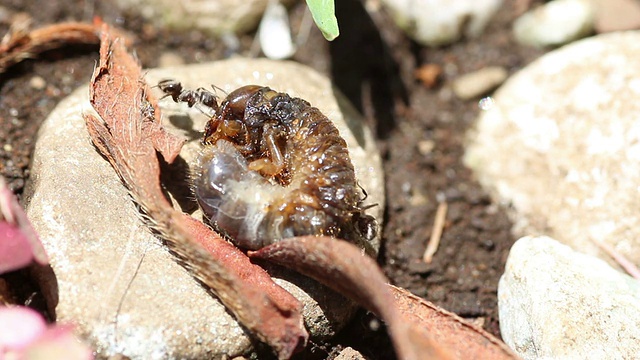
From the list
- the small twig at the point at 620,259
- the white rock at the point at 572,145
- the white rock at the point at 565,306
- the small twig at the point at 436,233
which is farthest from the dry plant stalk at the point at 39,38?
the small twig at the point at 620,259

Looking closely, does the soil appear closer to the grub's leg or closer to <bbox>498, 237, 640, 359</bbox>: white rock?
<bbox>498, 237, 640, 359</bbox>: white rock

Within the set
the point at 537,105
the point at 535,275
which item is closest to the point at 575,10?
the point at 537,105

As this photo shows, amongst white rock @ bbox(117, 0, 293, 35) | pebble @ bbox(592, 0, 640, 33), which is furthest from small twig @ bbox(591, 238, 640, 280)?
white rock @ bbox(117, 0, 293, 35)

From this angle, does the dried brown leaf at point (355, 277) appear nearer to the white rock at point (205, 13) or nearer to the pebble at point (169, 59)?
the pebble at point (169, 59)

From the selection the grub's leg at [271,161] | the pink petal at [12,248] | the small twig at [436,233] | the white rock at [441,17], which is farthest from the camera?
the white rock at [441,17]

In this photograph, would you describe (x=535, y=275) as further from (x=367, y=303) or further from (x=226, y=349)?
(x=226, y=349)

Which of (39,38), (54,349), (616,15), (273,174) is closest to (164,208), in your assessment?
(273,174)
